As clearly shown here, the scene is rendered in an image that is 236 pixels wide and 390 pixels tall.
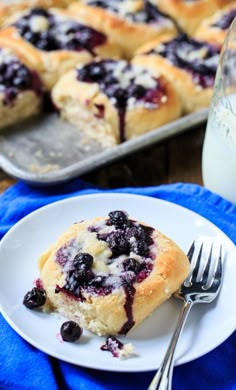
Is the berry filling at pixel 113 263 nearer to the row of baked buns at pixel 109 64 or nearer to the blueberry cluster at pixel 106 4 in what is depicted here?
the row of baked buns at pixel 109 64

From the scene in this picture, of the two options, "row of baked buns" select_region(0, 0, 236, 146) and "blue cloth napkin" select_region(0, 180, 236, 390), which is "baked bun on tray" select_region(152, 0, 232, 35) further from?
"blue cloth napkin" select_region(0, 180, 236, 390)

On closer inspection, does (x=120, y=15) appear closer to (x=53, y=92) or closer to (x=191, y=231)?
(x=53, y=92)

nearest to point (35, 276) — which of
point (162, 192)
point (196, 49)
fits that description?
point (162, 192)

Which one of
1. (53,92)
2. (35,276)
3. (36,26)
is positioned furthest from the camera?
(36,26)

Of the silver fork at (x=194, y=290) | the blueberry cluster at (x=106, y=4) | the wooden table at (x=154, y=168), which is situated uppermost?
the silver fork at (x=194, y=290)

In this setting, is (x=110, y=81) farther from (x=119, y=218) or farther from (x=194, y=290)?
(x=194, y=290)

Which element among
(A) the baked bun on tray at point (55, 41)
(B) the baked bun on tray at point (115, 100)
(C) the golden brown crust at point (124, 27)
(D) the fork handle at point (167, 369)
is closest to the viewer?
(D) the fork handle at point (167, 369)

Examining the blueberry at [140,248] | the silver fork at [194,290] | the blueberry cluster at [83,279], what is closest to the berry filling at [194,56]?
the silver fork at [194,290]

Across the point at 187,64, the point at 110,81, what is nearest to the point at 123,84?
the point at 110,81
